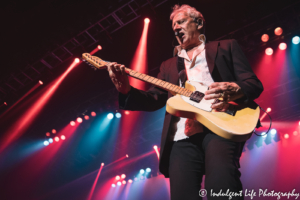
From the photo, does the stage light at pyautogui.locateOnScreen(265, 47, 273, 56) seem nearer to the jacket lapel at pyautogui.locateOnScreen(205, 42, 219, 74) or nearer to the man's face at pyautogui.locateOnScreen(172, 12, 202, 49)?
the man's face at pyautogui.locateOnScreen(172, 12, 202, 49)

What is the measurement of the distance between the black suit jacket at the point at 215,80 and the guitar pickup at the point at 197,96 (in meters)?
0.27

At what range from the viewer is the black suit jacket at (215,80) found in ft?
6.06

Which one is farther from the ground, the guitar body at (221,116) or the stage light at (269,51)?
the stage light at (269,51)

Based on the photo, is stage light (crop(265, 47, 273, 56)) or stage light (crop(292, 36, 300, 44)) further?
stage light (crop(265, 47, 273, 56))

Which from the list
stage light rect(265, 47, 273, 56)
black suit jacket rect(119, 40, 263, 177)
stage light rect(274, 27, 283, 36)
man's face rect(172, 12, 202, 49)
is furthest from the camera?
stage light rect(265, 47, 273, 56)

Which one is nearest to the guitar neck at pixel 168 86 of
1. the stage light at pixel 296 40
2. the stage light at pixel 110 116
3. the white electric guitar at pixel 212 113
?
the white electric guitar at pixel 212 113

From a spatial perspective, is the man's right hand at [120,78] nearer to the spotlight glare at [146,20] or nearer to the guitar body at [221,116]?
the guitar body at [221,116]

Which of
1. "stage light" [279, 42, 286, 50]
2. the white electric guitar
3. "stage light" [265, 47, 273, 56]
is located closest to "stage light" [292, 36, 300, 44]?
"stage light" [279, 42, 286, 50]

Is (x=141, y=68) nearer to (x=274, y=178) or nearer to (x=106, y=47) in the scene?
(x=106, y=47)

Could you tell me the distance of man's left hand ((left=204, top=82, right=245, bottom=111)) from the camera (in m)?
1.71

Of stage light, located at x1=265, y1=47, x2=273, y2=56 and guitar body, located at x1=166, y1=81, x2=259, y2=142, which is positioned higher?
stage light, located at x1=265, y1=47, x2=273, y2=56

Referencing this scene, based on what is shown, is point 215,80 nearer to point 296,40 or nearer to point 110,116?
point 296,40

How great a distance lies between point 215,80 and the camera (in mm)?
2070

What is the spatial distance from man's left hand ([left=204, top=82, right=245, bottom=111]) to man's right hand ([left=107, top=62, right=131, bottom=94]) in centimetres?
79
